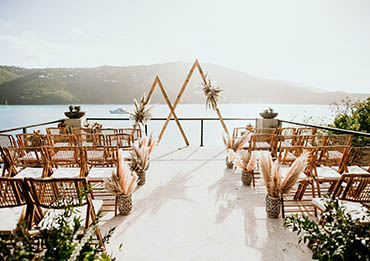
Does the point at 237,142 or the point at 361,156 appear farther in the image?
the point at 237,142

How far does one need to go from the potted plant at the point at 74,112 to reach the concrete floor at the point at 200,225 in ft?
11.2

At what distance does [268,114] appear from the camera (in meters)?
5.82

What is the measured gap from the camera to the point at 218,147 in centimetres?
610

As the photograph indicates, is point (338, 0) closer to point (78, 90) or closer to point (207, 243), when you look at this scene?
point (207, 243)

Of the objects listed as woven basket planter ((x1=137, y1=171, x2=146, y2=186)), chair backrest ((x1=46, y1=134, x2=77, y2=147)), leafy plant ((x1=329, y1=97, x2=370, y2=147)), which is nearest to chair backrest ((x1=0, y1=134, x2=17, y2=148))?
chair backrest ((x1=46, y1=134, x2=77, y2=147))

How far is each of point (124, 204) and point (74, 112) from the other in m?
4.27

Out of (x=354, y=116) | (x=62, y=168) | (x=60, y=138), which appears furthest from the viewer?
(x=354, y=116)

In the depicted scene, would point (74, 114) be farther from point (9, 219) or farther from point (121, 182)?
point (9, 219)

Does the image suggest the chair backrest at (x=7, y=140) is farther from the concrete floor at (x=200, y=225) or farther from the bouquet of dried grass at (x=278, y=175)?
the bouquet of dried grass at (x=278, y=175)

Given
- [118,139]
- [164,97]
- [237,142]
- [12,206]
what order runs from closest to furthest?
[12,206] < [237,142] < [118,139] < [164,97]

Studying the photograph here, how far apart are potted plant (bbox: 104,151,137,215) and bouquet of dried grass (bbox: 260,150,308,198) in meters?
1.55

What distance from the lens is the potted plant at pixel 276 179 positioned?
215 cm

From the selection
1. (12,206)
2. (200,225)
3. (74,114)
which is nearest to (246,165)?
(200,225)

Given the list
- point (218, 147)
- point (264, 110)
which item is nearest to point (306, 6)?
point (264, 110)
